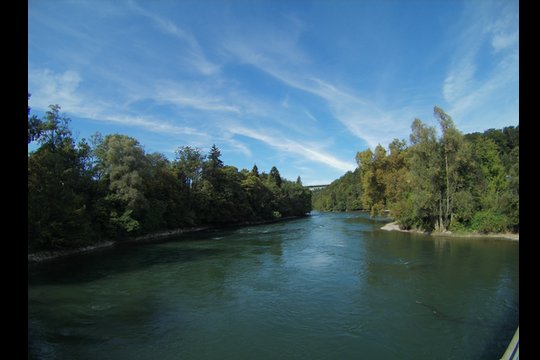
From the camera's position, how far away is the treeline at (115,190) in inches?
1039

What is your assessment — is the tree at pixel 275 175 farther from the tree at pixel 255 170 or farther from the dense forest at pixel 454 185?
the dense forest at pixel 454 185

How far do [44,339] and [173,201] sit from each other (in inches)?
1451

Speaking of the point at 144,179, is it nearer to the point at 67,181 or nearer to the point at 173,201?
the point at 173,201

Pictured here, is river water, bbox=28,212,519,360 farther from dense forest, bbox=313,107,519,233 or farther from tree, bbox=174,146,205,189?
tree, bbox=174,146,205,189

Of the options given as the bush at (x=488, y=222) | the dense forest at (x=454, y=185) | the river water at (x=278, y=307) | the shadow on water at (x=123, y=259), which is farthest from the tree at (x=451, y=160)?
the shadow on water at (x=123, y=259)

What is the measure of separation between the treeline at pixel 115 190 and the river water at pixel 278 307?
4.45 m

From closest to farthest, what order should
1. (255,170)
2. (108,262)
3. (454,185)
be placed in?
(108,262)
(454,185)
(255,170)

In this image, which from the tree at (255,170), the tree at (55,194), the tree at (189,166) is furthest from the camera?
the tree at (255,170)

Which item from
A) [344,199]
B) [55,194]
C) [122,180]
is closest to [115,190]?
[122,180]

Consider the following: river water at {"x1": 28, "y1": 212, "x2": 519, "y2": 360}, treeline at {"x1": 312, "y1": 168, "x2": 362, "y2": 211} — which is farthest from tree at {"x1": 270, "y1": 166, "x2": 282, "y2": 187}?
river water at {"x1": 28, "y1": 212, "x2": 519, "y2": 360}

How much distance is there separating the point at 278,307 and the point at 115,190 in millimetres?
30002

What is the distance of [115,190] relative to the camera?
37531mm

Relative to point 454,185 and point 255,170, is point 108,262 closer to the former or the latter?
point 454,185
